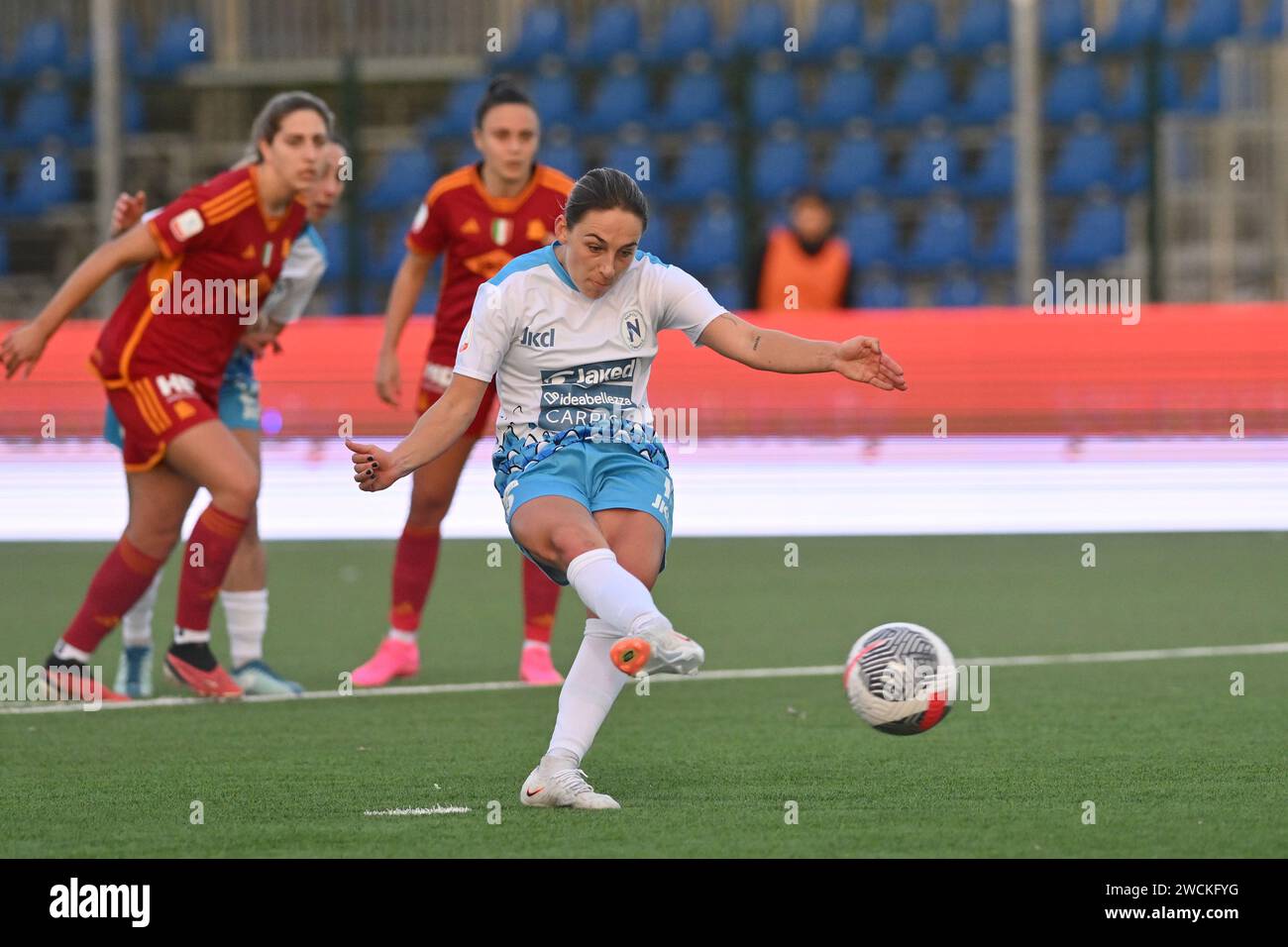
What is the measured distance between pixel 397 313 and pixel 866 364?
2.89 meters

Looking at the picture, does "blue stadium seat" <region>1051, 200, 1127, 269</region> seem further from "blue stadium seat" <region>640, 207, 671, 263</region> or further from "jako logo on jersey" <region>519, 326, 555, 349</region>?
"jako logo on jersey" <region>519, 326, 555, 349</region>

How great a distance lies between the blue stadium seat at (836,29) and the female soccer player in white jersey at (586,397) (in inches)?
463

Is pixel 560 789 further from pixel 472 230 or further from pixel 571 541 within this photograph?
pixel 472 230

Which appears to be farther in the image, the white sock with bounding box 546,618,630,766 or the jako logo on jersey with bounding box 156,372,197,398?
the jako logo on jersey with bounding box 156,372,197,398

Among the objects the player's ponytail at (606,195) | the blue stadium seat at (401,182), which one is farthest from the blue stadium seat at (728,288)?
the player's ponytail at (606,195)

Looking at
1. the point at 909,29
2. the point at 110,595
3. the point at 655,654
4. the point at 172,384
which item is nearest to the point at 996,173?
the point at 909,29

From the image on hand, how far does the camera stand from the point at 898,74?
16484mm

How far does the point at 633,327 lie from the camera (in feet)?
17.0

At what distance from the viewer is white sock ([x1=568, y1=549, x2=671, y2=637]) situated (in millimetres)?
4582

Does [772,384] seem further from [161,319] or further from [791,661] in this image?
[161,319]

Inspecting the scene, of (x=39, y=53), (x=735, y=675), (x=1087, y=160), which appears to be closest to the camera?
(x=735, y=675)

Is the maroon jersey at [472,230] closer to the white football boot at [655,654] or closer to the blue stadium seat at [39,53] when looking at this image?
the white football boot at [655,654]

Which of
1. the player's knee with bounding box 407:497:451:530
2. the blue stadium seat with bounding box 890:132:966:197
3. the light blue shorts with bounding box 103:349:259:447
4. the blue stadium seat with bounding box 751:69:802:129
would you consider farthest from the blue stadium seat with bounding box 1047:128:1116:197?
the light blue shorts with bounding box 103:349:259:447

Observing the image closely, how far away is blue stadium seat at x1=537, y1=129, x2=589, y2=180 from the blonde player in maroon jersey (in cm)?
787
